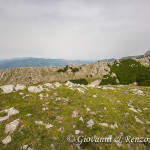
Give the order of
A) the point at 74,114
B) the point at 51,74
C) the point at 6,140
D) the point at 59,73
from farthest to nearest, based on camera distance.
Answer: the point at 59,73 → the point at 51,74 → the point at 74,114 → the point at 6,140

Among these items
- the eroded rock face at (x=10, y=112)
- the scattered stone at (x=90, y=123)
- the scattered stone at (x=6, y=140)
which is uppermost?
the eroded rock face at (x=10, y=112)

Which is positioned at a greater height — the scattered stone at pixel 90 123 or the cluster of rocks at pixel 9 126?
the cluster of rocks at pixel 9 126

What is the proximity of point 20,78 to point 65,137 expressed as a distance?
453 ft

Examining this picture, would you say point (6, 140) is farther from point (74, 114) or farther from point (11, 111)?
point (74, 114)

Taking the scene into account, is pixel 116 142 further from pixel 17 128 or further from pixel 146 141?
pixel 17 128

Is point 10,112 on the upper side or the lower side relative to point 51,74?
upper

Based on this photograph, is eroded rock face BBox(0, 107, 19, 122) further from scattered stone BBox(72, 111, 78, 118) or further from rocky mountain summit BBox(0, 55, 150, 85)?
rocky mountain summit BBox(0, 55, 150, 85)

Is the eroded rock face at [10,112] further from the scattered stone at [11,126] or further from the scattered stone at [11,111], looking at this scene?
the scattered stone at [11,126]

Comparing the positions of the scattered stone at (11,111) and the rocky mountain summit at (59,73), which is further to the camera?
the rocky mountain summit at (59,73)

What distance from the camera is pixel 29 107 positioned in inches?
439

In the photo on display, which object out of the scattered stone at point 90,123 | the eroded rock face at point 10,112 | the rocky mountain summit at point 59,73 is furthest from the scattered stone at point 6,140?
the rocky mountain summit at point 59,73

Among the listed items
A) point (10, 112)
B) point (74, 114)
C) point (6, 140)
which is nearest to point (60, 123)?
point (74, 114)

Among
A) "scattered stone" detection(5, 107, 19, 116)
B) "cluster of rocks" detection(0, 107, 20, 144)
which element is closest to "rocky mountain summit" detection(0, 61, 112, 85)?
"scattered stone" detection(5, 107, 19, 116)

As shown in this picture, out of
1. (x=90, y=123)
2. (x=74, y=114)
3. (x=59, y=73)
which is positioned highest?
(x=74, y=114)
